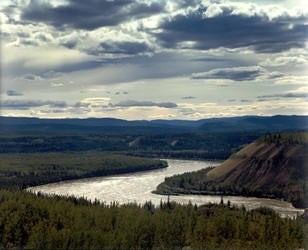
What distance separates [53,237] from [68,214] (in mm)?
16399

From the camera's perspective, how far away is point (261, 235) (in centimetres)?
9519

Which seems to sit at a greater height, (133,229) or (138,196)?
(133,229)

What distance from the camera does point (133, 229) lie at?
9212cm

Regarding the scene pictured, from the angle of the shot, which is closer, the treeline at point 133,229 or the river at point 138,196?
the treeline at point 133,229

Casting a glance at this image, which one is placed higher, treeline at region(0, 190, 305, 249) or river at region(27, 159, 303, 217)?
treeline at region(0, 190, 305, 249)

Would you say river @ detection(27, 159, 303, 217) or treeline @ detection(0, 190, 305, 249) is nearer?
treeline @ detection(0, 190, 305, 249)

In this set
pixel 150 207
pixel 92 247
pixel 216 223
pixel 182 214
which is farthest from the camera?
pixel 150 207

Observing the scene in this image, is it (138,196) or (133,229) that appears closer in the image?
(133,229)

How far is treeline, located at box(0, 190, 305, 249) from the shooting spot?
85688 mm

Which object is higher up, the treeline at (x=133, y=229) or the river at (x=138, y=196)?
the treeline at (x=133, y=229)

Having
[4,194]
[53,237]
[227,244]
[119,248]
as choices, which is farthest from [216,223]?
[4,194]

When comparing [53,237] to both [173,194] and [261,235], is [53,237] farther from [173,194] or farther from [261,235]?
[173,194]

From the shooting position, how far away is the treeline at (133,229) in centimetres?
8569

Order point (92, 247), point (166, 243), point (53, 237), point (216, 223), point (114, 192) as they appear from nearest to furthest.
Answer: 1. point (92, 247)
2. point (53, 237)
3. point (166, 243)
4. point (216, 223)
5. point (114, 192)
